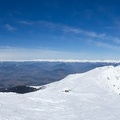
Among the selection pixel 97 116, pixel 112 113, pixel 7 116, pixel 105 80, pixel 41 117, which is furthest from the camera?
pixel 105 80

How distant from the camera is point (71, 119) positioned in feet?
67.2

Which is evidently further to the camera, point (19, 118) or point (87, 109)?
point (87, 109)

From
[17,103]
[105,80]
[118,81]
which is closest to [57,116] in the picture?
[17,103]

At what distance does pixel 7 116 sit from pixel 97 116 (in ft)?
29.2

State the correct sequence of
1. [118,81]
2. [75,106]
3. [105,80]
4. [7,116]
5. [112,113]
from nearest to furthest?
[7,116]
[112,113]
[75,106]
[105,80]
[118,81]

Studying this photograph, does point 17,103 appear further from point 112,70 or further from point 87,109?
point 112,70

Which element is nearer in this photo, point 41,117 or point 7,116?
point 7,116

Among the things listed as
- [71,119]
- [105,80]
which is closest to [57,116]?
[71,119]

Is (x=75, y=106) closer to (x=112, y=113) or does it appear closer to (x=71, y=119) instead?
(x=112, y=113)

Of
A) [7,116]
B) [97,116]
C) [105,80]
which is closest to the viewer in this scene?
[7,116]

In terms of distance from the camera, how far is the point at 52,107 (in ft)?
82.0

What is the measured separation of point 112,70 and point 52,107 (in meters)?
65.2

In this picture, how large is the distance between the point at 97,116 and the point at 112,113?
2.54 meters

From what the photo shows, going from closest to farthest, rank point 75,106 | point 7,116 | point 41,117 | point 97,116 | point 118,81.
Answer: point 7,116 → point 41,117 → point 97,116 → point 75,106 → point 118,81
